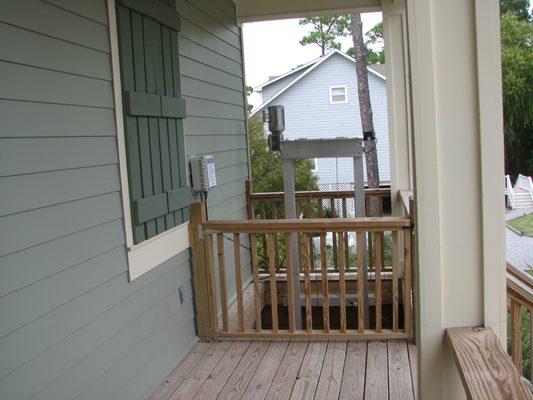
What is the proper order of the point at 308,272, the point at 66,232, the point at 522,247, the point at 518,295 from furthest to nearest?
the point at 522,247, the point at 308,272, the point at 518,295, the point at 66,232

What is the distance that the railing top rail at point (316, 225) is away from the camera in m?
3.40

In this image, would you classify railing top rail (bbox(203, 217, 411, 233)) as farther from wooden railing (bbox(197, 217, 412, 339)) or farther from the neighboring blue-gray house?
the neighboring blue-gray house

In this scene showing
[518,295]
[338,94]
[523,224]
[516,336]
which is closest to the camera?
[518,295]

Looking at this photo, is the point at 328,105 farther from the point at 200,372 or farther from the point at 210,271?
the point at 200,372

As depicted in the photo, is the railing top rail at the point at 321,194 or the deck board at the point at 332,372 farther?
the railing top rail at the point at 321,194

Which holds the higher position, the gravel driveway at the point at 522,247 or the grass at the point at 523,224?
the grass at the point at 523,224

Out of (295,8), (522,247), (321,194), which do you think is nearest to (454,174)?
(522,247)

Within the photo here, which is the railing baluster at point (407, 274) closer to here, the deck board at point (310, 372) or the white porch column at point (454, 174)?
the deck board at point (310, 372)

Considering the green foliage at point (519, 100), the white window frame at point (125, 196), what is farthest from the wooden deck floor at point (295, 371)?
the green foliage at point (519, 100)

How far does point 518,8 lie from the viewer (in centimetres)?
609

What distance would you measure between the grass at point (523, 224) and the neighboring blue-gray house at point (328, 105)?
39.1 feet

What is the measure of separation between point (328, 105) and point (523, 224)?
12.4 meters

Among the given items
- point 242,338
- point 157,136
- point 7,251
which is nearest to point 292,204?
point 242,338

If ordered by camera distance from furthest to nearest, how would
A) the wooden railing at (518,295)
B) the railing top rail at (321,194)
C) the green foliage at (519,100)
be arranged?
1. the railing top rail at (321,194)
2. the green foliage at (519,100)
3. the wooden railing at (518,295)
